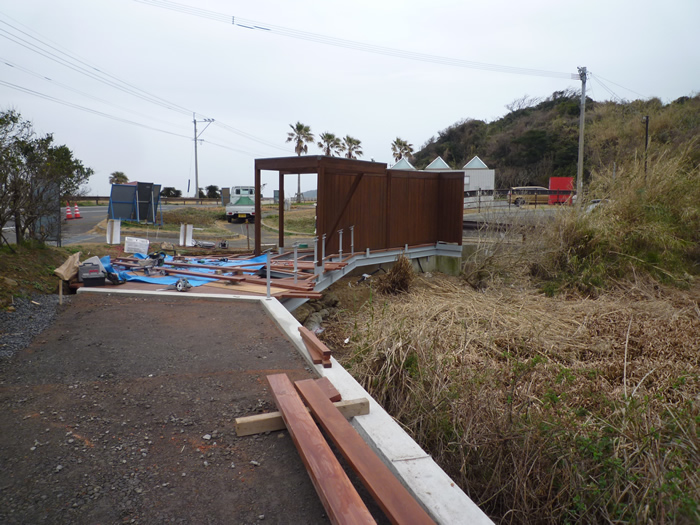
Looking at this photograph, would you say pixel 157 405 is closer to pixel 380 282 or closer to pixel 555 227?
pixel 380 282

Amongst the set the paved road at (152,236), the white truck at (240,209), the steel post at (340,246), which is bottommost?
the paved road at (152,236)

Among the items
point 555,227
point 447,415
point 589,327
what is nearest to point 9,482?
point 447,415

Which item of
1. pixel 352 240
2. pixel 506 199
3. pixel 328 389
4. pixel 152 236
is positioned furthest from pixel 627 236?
pixel 152 236

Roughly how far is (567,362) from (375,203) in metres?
6.59

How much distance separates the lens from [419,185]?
13.0 m

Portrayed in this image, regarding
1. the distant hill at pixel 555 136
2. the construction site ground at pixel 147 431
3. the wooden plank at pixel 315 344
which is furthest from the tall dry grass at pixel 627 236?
the construction site ground at pixel 147 431

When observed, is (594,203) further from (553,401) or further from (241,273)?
(553,401)

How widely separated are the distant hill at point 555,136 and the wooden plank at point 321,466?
13959 millimetres

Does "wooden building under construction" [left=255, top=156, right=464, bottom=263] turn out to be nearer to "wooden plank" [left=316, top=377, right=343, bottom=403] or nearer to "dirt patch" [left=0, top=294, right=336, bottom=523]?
"dirt patch" [left=0, top=294, right=336, bottom=523]

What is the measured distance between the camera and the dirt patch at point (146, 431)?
102 inches

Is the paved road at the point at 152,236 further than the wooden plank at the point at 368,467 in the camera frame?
Yes

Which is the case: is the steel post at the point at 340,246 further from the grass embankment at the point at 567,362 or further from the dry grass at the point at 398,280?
the dry grass at the point at 398,280

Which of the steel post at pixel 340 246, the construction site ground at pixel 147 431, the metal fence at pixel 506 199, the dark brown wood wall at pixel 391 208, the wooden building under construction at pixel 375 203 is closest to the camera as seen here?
the construction site ground at pixel 147 431

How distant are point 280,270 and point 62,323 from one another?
429cm
